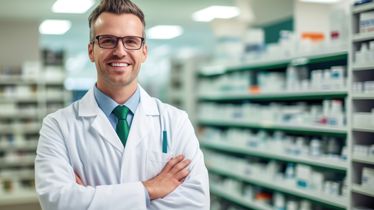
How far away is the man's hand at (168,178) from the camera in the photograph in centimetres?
192

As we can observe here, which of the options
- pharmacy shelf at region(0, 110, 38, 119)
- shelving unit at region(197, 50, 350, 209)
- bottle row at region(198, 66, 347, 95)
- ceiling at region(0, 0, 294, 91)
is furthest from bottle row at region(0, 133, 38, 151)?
bottle row at region(198, 66, 347, 95)

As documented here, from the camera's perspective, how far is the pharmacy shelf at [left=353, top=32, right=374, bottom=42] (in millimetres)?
3556

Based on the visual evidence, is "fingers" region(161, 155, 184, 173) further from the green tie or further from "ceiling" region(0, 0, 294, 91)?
"ceiling" region(0, 0, 294, 91)

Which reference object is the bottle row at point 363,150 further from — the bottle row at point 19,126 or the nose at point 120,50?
the bottle row at point 19,126

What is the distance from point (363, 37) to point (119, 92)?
2409 mm

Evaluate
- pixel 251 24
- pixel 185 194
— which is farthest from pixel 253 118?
pixel 185 194

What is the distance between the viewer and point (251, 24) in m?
6.92

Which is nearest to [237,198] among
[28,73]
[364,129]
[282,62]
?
[282,62]

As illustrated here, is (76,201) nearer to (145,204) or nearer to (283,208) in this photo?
(145,204)

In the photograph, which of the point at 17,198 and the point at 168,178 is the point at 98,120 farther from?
the point at 17,198

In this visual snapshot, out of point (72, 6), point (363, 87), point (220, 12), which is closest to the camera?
point (363, 87)

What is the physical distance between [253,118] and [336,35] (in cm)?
190

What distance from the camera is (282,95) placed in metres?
5.11

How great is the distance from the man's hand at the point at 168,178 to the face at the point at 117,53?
419 mm
